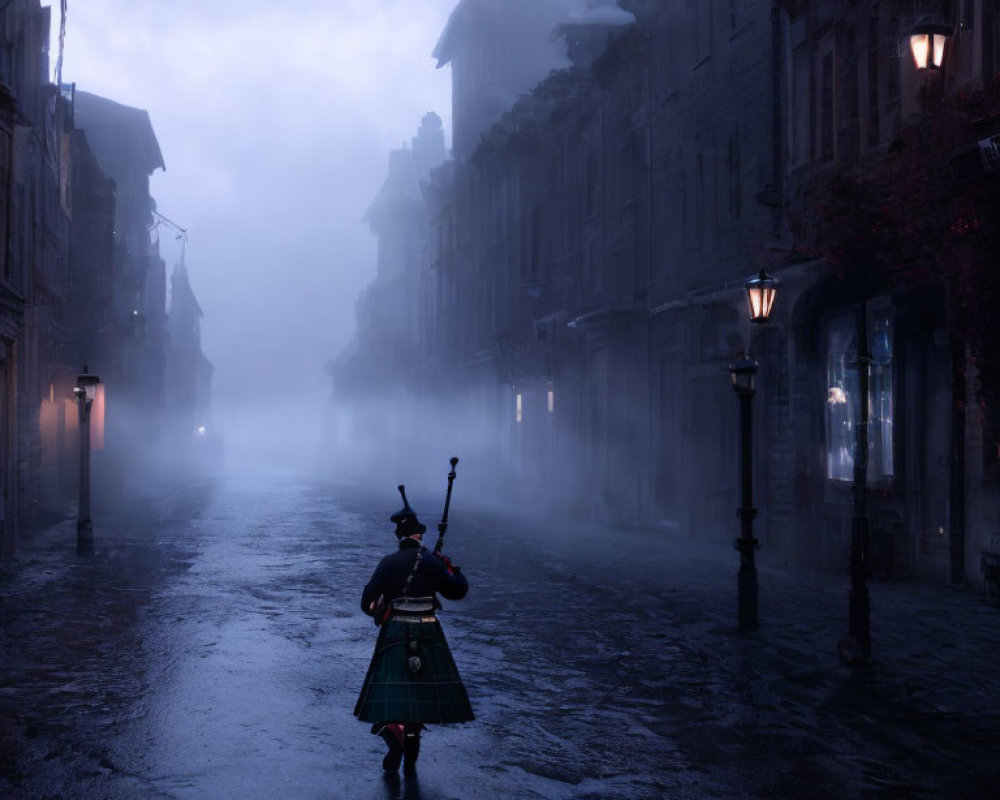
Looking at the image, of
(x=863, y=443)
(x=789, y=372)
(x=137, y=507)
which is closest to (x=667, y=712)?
(x=863, y=443)

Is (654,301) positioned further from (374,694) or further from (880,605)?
(374,694)

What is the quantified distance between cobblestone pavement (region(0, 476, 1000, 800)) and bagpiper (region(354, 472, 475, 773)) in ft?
1.02

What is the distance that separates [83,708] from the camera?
8414mm

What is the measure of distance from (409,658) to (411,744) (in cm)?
52

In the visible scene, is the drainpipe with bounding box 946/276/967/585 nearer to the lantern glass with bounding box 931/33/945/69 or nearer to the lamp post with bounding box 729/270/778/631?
the lantern glass with bounding box 931/33/945/69

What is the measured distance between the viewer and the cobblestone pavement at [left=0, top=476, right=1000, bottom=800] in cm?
665

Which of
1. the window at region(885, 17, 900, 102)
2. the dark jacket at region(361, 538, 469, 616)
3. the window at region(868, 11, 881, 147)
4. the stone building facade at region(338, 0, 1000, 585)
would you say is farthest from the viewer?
the window at region(868, 11, 881, 147)

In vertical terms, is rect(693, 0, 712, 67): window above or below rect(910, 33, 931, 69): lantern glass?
above

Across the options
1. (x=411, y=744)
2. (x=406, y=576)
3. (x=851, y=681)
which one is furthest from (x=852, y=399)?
(x=411, y=744)

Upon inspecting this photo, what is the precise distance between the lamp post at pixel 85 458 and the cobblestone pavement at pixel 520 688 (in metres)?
1.80

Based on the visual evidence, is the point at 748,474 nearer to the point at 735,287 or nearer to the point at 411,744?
the point at 411,744

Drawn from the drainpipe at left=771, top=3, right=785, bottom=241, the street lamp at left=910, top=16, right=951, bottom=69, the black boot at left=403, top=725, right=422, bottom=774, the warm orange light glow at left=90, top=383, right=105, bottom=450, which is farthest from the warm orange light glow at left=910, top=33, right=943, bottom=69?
the warm orange light glow at left=90, top=383, right=105, bottom=450

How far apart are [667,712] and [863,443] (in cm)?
367

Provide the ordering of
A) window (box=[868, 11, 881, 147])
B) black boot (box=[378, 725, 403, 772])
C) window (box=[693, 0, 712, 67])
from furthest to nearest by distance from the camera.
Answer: window (box=[693, 0, 712, 67]), window (box=[868, 11, 881, 147]), black boot (box=[378, 725, 403, 772])
